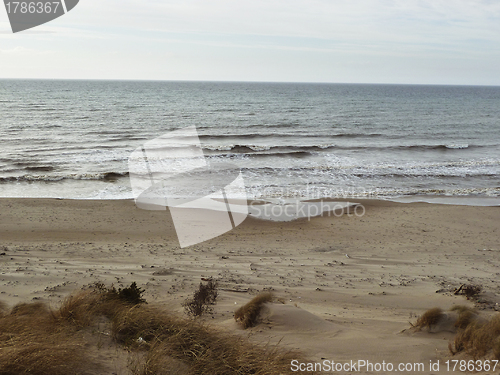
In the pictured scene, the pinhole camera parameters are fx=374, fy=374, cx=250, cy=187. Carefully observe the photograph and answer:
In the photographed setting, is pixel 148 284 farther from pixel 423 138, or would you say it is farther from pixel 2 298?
pixel 423 138

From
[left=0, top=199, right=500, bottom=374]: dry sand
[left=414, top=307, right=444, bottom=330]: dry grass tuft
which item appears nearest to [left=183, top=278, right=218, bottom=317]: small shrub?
[left=0, top=199, right=500, bottom=374]: dry sand

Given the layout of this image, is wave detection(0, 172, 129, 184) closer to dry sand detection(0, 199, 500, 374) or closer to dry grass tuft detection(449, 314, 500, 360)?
dry sand detection(0, 199, 500, 374)

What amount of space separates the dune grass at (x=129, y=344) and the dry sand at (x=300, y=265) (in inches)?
31.8

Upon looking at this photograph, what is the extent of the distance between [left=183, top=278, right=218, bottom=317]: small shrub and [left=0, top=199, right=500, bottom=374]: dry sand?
17 centimetres

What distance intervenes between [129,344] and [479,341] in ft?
12.0

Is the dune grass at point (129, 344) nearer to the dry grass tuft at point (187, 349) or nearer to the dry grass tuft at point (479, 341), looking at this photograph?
the dry grass tuft at point (187, 349)

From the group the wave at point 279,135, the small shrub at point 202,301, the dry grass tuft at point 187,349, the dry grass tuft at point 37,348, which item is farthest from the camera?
the wave at point 279,135

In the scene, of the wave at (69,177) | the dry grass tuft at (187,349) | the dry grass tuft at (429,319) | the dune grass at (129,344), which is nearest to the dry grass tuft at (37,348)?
the dune grass at (129,344)

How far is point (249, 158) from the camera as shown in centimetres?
2325

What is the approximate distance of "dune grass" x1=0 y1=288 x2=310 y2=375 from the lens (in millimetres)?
3129

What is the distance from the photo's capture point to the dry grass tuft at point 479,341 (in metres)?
3.85

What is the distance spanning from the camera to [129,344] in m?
3.79

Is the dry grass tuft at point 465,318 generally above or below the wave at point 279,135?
below

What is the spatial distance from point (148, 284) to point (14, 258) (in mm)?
3497
